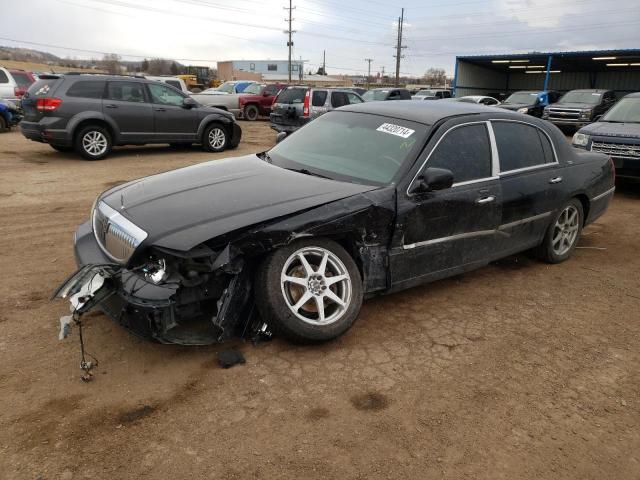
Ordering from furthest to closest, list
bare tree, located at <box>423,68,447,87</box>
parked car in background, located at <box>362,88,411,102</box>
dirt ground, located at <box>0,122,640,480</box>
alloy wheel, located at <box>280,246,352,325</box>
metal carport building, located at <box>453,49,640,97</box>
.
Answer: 1. bare tree, located at <box>423,68,447,87</box>
2. metal carport building, located at <box>453,49,640,97</box>
3. parked car in background, located at <box>362,88,411,102</box>
4. alloy wheel, located at <box>280,246,352,325</box>
5. dirt ground, located at <box>0,122,640,480</box>

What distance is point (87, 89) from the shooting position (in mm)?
10242

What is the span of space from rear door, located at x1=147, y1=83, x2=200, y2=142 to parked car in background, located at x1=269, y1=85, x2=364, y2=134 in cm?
289

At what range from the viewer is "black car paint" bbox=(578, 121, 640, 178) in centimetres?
830

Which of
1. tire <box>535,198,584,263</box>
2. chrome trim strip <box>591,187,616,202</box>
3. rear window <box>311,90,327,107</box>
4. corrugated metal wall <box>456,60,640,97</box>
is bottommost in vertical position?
tire <box>535,198,584,263</box>

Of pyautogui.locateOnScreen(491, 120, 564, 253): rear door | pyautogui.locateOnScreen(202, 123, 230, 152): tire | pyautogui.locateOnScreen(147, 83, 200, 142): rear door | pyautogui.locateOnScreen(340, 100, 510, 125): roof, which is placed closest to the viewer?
pyautogui.locateOnScreen(340, 100, 510, 125): roof

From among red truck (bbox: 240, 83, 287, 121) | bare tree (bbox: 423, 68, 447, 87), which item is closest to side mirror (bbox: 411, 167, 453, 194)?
red truck (bbox: 240, 83, 287, 121)

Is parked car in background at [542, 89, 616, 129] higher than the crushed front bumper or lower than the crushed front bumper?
higher

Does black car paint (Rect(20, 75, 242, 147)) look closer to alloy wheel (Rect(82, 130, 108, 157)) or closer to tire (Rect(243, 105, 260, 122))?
alloy wheel (Rect(82, 130, 108, 157))

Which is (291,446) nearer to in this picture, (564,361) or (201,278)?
(201,278)

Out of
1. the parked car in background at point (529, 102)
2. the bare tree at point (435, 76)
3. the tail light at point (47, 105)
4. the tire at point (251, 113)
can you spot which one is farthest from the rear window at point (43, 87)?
the bare tree at point (435, 76)

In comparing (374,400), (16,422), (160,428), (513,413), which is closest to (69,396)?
(16,422)

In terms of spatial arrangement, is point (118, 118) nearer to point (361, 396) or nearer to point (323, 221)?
point (323, 221)

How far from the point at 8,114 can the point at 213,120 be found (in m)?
7.31

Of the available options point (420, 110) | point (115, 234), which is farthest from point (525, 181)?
point (115, 234)
